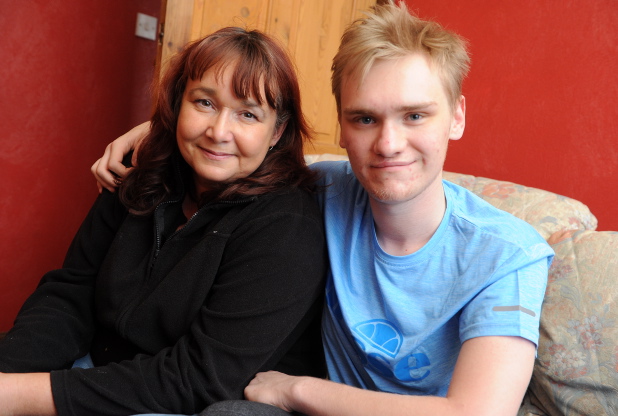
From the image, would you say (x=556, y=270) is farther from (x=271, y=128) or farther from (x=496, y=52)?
(x=496, y=52)

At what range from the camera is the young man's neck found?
1119 millimetres

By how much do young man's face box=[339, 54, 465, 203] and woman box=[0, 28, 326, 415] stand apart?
0.20 metres

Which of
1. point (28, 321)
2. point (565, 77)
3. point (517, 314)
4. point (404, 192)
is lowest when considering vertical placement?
point (28, 321)

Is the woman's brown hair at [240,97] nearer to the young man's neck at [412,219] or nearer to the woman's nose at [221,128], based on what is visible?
the woman's nose at [221,128]

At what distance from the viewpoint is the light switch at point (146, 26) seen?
2.75 m

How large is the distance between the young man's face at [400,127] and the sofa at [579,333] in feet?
1.32

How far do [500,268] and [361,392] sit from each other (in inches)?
12.8

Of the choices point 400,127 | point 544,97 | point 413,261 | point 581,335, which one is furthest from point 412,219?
point 544,97

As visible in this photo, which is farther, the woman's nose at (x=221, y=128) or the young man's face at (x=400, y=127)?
the woman's nose at (x=221, y=128)

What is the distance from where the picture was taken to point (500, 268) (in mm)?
1007

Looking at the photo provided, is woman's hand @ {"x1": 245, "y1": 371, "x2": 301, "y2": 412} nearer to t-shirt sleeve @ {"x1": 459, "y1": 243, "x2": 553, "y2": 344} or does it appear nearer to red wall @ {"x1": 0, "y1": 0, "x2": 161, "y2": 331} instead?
t-shirt sleeve @ {"x1": 459, "y1": 243, "x2": 553, "y2": 344}

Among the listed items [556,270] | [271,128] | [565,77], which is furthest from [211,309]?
[565,77]

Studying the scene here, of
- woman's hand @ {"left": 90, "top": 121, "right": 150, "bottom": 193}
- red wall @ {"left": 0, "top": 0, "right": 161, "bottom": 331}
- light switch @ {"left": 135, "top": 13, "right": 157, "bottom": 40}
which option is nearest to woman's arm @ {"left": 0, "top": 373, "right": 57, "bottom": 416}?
woman's hand @ {"left": 90, "top": 121, "right": 150, "bottom": 193}

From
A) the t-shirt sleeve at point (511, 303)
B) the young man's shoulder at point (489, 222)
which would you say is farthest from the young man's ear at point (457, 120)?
the t-shirt sleeve at point (511, 303)
